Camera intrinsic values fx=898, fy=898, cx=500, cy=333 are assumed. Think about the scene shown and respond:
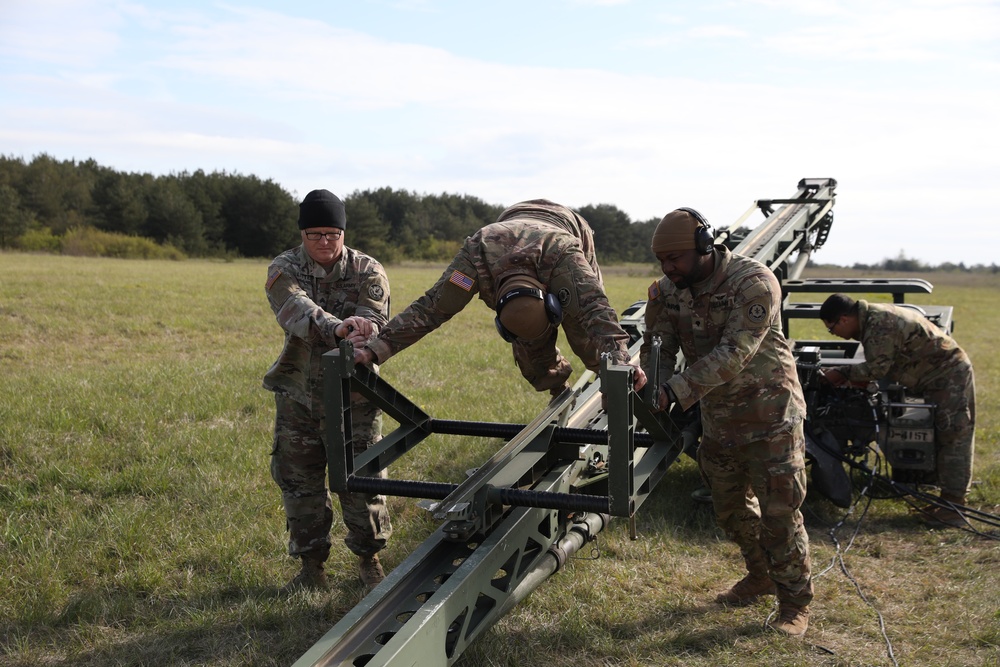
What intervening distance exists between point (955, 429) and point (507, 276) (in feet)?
14.8

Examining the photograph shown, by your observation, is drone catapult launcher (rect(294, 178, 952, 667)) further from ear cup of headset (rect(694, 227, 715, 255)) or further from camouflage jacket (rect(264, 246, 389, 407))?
ear cup of headset (rect(694, 227, 715, 255))

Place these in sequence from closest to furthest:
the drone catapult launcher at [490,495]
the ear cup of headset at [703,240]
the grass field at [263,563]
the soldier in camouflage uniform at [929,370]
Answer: the drone catapult launcher at [490,495]
the ear cup of headset at [703,240]
the grass field at [263,563]
the soldier in camouflage uniform at [929,370]

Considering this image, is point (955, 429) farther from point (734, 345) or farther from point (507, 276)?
point (507, 276)

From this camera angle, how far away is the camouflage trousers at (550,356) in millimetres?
5176

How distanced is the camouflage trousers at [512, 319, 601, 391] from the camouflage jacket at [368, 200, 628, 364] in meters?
0.38

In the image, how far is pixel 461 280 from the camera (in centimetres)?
471

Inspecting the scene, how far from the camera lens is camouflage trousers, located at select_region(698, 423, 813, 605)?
15.9ft

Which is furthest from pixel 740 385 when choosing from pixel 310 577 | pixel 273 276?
pixel 310 577

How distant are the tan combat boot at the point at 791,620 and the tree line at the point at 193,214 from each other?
37492 millimetres

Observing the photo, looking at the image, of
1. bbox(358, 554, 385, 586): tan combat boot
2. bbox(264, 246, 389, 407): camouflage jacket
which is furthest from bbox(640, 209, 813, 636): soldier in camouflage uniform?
bbox(358, 554, 385, 586): tan combat boot

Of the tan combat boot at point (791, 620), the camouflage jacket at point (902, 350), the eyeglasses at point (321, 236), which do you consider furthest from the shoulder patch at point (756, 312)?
the camouflage jacket at point (902, 350)

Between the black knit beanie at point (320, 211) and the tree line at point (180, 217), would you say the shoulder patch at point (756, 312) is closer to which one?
the black knit beanie at point (320, 211)

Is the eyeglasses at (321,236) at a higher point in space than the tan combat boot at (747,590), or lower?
higher

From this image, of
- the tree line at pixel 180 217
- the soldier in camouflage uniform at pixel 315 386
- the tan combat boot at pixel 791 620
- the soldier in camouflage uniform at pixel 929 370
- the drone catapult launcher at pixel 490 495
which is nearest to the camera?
the drone catapult launcher at pixel 490 495
